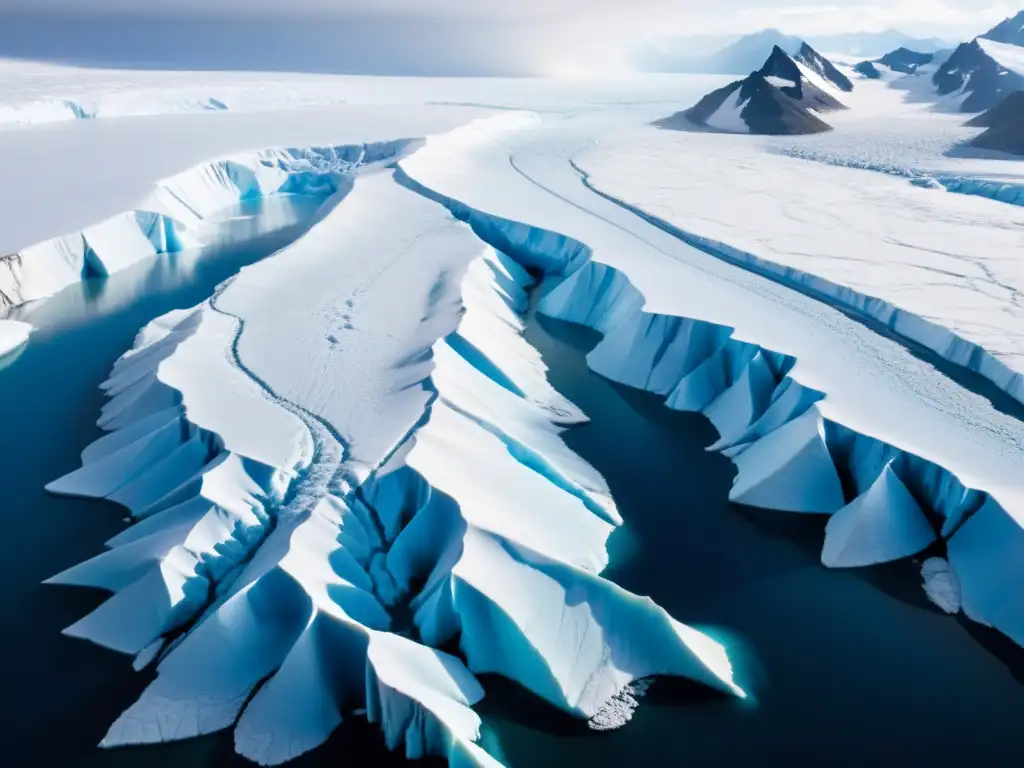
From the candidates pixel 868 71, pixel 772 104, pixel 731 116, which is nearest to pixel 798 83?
pixel 772 104

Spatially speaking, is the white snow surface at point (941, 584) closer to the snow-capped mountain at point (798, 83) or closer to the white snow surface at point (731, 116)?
the white snow surface at point (731, 116)

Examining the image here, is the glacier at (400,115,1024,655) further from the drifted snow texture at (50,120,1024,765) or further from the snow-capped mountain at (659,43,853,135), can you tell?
the snow-capped mountain at (659,43,853,135)

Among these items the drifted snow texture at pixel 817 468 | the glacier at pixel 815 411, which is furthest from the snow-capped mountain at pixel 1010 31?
the drifted snow texture at pixel 817 468

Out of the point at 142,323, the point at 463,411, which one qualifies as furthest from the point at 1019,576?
the point at 142,323

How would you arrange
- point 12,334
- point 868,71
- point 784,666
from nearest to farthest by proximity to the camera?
1. point 784,666
2. point 12,334
3. point 868,71

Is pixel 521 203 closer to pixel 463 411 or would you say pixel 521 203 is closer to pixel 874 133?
pixel 463 411

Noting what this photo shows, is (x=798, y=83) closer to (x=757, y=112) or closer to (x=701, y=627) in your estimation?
(x=757, y=112)
